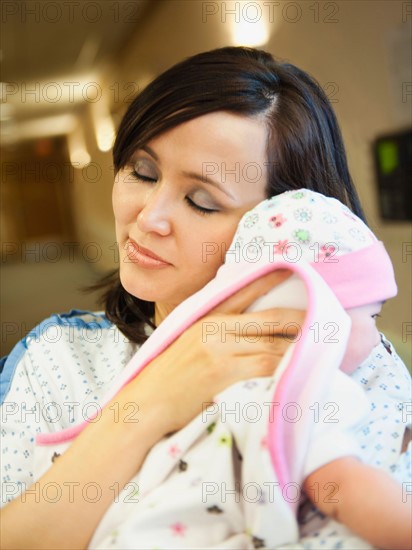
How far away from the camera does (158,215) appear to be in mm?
592

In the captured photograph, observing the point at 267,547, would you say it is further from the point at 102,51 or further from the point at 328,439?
the point at 102,51

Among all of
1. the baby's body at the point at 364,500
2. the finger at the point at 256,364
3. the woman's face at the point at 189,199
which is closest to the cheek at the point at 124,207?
the woman's face at the point at 189,199

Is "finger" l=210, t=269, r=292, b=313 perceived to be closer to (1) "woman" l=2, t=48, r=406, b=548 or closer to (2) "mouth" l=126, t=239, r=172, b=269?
(1) "woman" l=2, t=48, r=406, b=548

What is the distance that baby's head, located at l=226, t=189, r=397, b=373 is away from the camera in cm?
50

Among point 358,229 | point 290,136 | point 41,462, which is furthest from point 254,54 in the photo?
point 41,462

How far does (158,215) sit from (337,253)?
177 millimetres

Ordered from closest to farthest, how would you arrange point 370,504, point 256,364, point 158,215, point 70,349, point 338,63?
point 370,504 < point 256,364 < point 158,215 < point 70,349 < point 338,63

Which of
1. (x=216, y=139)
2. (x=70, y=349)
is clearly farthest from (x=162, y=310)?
(x=216, y=139)

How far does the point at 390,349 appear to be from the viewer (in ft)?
2.22

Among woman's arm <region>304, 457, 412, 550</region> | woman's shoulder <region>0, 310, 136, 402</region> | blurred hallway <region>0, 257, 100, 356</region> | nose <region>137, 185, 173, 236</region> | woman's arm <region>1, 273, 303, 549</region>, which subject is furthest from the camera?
blurred hallway <region>0, 257, 100, 356</region>

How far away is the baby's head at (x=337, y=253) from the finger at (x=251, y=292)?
14mm

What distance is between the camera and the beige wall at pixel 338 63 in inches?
30.6

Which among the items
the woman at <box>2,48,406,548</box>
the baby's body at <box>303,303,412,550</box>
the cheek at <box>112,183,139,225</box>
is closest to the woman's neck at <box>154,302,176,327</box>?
the woman at <box>2,48,406,548</box>

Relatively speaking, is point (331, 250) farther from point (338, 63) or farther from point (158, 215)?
point (338, 63)
